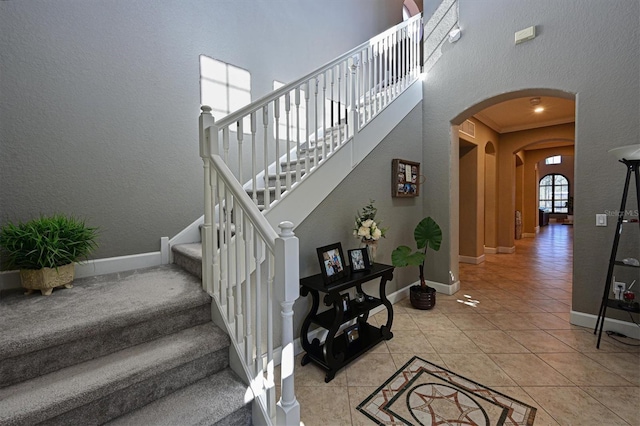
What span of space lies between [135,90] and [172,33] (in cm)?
71

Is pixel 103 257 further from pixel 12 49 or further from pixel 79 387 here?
pixel 12 49

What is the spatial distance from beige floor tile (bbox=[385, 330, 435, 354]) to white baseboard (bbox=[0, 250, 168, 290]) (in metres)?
2.31

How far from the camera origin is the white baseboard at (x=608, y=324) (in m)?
2.47

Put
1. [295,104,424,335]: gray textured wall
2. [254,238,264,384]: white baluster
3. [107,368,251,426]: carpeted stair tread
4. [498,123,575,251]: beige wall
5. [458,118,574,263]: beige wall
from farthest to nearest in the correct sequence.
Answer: [498,123,575,251]: beige wall, [458,118,574,263]: beige wall, [295,104,424,335]: gray textured wall, [254,238,264,384]: white baluster, [107,368,251,426]: carpeted stair tread

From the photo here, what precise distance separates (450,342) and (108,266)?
3.10 meters

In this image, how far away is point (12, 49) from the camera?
1.99 metres

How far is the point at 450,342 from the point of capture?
8.09ft

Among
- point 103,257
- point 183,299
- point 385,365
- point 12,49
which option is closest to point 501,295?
point 385,365

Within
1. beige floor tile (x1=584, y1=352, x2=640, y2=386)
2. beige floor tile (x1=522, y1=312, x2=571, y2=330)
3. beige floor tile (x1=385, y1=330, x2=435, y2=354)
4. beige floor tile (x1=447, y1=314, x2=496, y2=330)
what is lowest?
beige floor tile (x1=385, y1=330, x2=435, y2=354)

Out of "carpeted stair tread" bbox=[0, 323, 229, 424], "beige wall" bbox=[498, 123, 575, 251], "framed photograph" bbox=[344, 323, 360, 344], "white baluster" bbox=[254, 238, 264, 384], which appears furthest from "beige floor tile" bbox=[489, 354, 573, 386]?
"beige wall" bbox=[498, 123, 575, 251]

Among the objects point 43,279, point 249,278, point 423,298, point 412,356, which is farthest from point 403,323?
point 43,279

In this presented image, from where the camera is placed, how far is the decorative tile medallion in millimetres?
1602

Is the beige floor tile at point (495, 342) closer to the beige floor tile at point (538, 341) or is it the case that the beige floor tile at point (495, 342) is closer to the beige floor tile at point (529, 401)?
the beige floor tile at point (538, 341)

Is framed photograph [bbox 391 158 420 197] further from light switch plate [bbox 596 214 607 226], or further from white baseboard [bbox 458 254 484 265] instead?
white baseboard [bbox 458 254 484 265]
